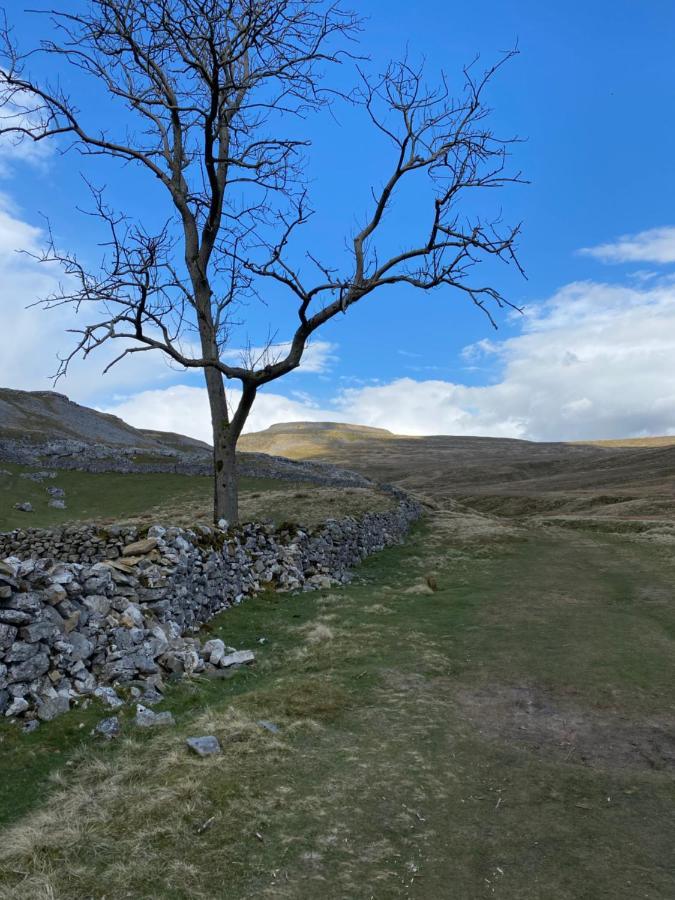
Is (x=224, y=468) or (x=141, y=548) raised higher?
(x=224, y=468)

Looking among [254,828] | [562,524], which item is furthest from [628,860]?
[562,524]

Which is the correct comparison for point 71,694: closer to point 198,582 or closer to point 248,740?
point 248,740

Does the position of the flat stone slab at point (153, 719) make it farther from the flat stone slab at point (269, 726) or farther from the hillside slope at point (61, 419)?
the hillside slope at point (61, 419)

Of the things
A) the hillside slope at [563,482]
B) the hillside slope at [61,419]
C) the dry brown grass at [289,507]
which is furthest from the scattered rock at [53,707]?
the hillside slope at [61,419]

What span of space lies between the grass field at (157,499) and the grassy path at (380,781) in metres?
14.8

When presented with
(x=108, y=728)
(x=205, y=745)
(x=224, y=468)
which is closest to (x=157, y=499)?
(x=224, y=468)

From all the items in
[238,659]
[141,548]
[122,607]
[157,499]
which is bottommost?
[238,659]

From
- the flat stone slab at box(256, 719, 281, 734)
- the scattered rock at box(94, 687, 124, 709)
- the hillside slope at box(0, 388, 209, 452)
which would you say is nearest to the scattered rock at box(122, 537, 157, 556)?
the scattered rock at box(94, 687, 124, 709)

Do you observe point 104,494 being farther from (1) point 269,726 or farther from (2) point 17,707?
(1) point 269,726

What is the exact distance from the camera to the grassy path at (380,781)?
479 cm

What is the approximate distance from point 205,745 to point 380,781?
7.00 feet

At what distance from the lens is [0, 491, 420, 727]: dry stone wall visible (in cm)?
800

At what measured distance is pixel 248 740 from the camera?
708 cm

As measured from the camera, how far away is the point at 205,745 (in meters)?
6.80
